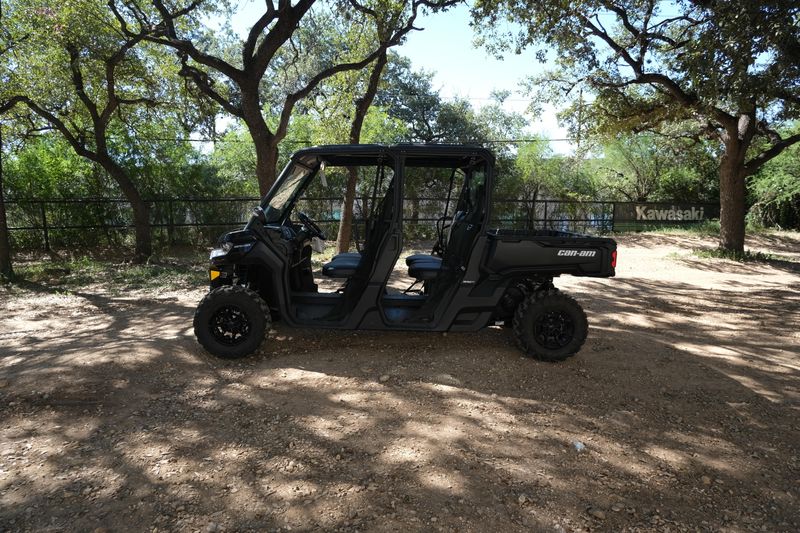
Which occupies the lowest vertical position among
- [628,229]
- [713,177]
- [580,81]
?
[628,229]

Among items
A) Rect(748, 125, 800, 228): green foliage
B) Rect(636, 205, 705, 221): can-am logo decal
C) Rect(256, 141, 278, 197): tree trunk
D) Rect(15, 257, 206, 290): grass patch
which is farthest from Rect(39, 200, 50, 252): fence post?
Rect(748, 125, 800, 228): green foliage

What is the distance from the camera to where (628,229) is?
2042 cm

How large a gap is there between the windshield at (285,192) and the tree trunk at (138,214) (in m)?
9.55

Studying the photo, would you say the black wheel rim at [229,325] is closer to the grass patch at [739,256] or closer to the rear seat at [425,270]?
the rear seat at [425,270]

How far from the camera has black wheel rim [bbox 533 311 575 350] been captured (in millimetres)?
4602

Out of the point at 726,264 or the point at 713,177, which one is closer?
the point at 726,264

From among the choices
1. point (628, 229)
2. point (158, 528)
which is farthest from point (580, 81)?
point (158, 528)

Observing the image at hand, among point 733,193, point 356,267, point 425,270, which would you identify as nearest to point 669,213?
point 733,193

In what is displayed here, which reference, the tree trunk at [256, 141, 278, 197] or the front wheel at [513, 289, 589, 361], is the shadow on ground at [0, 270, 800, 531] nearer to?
the front wheel at [513, 289, 589, 361]

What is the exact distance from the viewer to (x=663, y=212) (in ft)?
69.4

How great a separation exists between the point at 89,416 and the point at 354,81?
35.6 ft

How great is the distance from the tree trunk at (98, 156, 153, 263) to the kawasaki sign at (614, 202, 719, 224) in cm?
1693

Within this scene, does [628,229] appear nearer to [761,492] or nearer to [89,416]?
[761,492]

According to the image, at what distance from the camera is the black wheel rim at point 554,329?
460 centimetres
